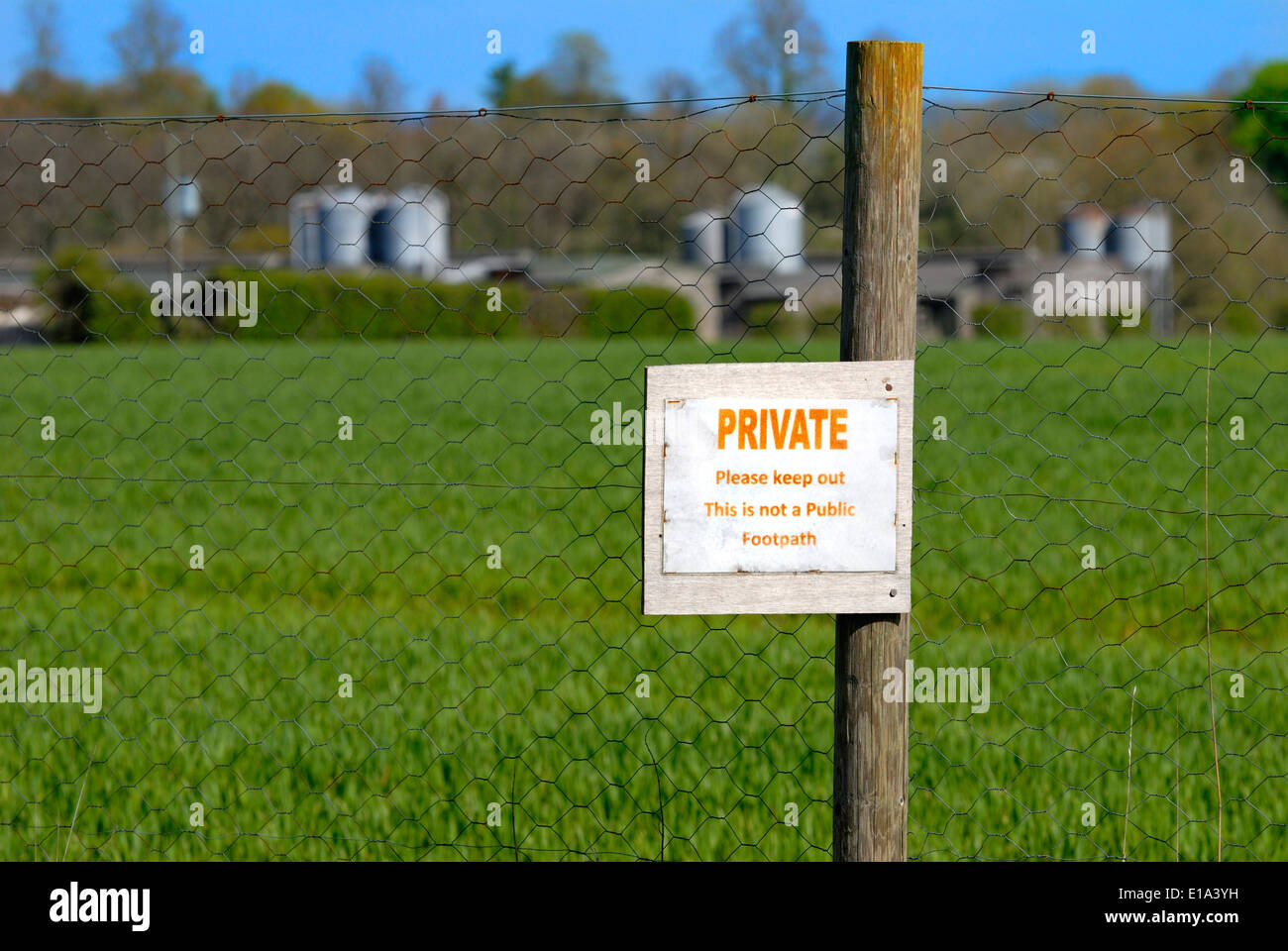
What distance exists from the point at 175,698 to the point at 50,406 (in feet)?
40.8

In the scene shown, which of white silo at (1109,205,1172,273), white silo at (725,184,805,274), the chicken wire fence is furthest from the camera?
white silo at (725,184,805,274)

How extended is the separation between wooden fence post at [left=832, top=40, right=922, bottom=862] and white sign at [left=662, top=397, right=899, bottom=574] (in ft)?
0.57

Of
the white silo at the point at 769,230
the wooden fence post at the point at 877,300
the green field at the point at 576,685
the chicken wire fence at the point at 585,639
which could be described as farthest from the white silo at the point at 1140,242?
the wooden fence post at the point at 877,300

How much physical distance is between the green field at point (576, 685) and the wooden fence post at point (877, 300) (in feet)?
2.71

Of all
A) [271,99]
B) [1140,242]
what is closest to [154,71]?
[271,99]

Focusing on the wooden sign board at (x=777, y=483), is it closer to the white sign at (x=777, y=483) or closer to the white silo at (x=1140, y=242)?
the white sign at (x=777, y=483)

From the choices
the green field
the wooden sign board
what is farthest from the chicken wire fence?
the wooden sign board

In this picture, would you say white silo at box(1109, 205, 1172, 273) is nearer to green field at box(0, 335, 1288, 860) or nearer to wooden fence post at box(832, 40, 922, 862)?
green field at box(0, 335, 1288, 860)

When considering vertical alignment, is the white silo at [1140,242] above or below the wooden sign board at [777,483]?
above

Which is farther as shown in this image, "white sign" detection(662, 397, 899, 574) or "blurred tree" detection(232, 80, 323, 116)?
"blurred tree" detection(232, 80, 323, 116)

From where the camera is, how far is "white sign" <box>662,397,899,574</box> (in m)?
2.28

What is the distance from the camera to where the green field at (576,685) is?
11.1 ft

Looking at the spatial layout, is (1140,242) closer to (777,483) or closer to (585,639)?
(585,639)
